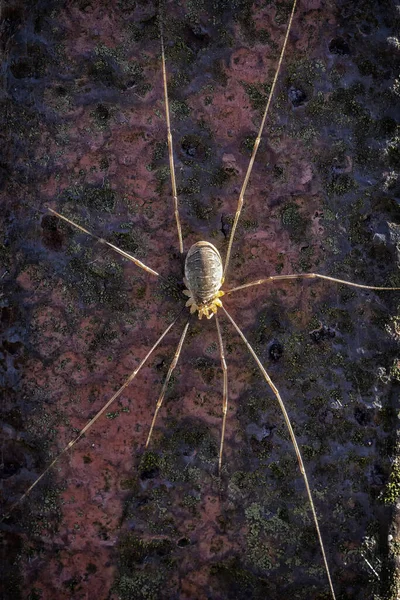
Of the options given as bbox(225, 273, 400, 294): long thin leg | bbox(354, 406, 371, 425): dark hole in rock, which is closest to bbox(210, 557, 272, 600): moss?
bbox(354, 406, 371, 425): dark hole in rock

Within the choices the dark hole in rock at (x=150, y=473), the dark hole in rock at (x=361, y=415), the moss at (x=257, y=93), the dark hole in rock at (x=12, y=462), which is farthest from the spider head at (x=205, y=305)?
the dark hole in rock at (x=12, y=462)

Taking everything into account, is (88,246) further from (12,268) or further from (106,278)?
(12,268)

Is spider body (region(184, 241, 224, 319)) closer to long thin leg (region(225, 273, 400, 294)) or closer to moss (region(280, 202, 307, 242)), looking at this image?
long thin leg (region(225, 273, 400, 294))

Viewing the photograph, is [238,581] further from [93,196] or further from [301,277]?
[93,196]

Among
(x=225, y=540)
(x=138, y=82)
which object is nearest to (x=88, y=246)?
(x=138, y=82)

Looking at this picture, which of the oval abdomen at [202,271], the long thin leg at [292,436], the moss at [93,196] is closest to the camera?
the long thin leg at [292,436]

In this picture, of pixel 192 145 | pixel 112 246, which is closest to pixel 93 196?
pixel 112 246

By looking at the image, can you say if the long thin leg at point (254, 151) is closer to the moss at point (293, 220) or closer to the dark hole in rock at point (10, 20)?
the moss at point (293, 220)
